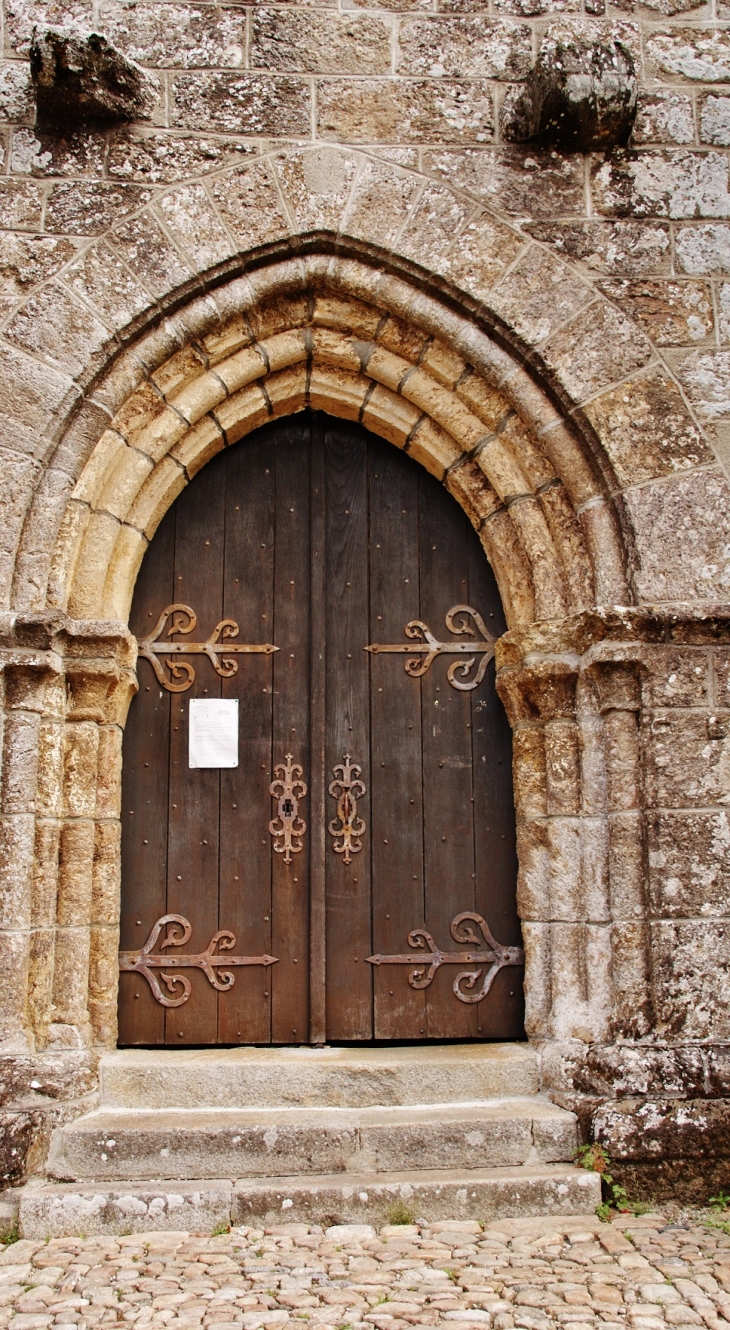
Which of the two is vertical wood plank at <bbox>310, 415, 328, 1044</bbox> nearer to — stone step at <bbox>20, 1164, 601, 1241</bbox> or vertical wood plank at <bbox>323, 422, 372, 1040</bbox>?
vertical wood plank at <bbox>323, 422, 372, 1040</bbox>

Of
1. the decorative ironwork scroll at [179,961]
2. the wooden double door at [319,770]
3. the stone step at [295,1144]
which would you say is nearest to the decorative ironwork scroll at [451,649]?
the wooden double door at [319,770]

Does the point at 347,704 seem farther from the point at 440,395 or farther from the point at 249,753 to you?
the point at 440,395

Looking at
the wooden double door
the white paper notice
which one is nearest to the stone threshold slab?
the wooden double door

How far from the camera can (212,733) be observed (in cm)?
379

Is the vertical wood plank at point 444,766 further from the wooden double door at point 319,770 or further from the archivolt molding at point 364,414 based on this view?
the archivolt molding at point 364,414

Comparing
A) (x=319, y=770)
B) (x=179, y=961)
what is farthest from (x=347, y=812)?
(x=179, y=961)

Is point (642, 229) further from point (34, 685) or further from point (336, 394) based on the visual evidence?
point (34, 685)

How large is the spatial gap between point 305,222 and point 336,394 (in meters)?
0.61

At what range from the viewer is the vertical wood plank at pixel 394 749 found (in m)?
3.71

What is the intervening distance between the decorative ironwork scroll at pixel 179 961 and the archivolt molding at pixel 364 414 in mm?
1127

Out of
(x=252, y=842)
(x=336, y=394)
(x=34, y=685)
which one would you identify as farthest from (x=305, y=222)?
(x=252, y=842)

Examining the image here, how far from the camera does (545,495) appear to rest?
3676mm

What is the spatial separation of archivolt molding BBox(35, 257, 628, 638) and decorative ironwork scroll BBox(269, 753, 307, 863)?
0.82 metres

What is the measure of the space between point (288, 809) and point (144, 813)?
20.2 inches
